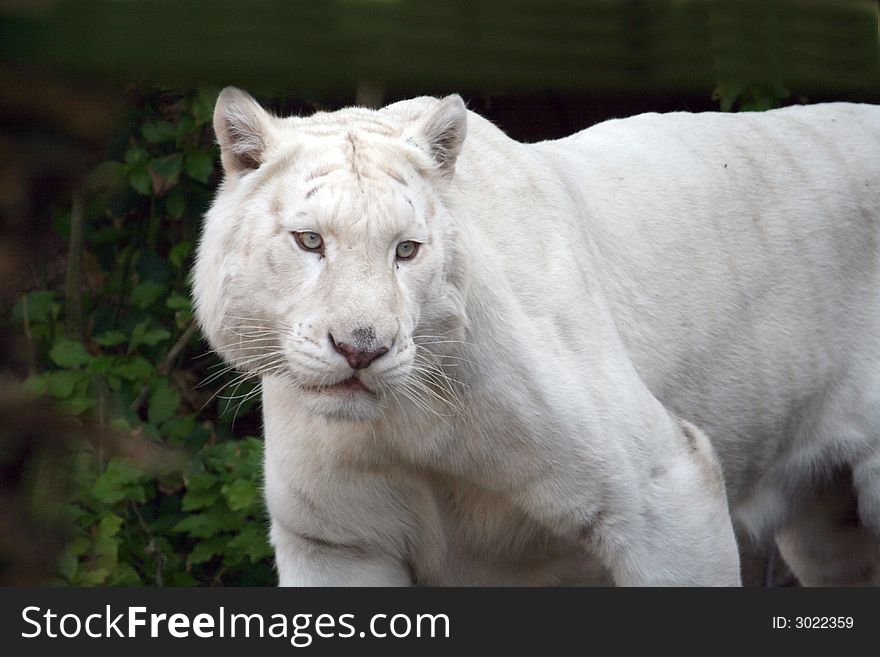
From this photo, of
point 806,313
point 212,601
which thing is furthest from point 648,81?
point 212,601

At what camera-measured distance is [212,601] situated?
2.37 m

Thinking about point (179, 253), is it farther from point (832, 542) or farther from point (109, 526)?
point (832, 542)

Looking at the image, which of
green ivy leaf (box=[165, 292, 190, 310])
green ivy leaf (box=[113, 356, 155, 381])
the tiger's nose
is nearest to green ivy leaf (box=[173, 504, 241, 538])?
green ivy leaf (box=[113, 356, 155, 381])

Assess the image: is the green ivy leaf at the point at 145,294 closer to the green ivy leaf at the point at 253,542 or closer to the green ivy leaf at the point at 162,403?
the green ivy leaf at the point at 162,403

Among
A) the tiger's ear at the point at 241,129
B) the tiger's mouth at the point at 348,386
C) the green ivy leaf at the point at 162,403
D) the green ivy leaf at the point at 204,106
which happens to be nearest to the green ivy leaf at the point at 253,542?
the green ivy leaf at the point at 162,403


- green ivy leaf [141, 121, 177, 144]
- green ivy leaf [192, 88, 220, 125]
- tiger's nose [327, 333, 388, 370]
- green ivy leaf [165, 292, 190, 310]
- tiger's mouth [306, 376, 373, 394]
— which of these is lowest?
tiger's mouth [306, 376, 373, 394]

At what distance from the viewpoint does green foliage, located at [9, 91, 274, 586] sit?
13.4 feet

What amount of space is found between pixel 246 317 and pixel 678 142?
1.59 metres

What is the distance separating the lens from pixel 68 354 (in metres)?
4.15

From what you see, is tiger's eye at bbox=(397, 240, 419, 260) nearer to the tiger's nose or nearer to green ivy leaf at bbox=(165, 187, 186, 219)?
the tiger's nose

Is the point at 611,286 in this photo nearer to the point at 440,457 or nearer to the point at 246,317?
the point at 440,457

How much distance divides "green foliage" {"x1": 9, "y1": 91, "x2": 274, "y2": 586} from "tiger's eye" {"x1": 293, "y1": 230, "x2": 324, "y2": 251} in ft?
6.05

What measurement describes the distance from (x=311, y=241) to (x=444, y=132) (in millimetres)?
420

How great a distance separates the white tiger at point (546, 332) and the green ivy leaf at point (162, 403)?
5.71 feet
